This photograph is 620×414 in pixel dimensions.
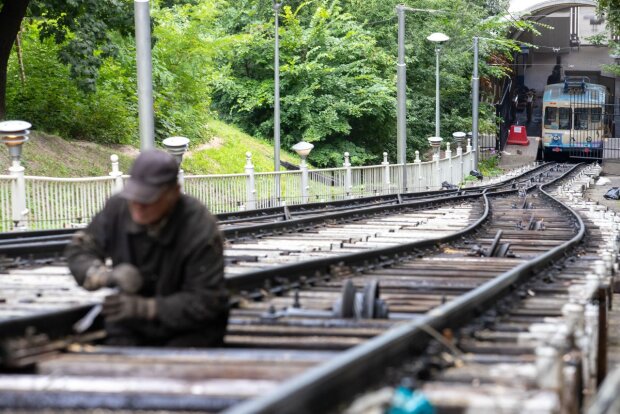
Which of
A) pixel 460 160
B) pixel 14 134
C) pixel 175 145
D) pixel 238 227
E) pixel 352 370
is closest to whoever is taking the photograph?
pixel 352 370

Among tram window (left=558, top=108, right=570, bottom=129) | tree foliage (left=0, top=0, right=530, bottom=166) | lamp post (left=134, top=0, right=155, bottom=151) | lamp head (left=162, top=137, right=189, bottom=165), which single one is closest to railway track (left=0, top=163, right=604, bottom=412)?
lamp post (left=134, top=0, right=155, bottom=151)

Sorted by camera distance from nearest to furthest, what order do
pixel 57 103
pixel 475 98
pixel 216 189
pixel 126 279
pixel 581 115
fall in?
pixel 126 279, pixel 216 189, pixel 57 103, pixel 475 98, pixel 581 115

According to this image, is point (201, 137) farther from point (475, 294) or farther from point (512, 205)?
point (475, 294)

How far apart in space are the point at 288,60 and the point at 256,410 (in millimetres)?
47673

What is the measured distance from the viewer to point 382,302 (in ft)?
23.2

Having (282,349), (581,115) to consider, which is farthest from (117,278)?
(581,115)

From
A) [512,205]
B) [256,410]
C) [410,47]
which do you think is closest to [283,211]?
[512,205]

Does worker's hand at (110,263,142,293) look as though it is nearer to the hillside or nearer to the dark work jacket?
the dark work jacket

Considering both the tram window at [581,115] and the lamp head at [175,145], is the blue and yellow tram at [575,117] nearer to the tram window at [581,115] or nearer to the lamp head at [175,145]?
the tram window at [581,115]

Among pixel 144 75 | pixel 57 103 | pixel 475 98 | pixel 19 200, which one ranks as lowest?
pixel 19 200

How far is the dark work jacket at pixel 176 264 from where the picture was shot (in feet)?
18.2

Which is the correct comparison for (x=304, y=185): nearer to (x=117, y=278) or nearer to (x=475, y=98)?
(x=117, y=278)

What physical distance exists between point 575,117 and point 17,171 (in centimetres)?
5094

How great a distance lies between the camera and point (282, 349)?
5.94 meters
